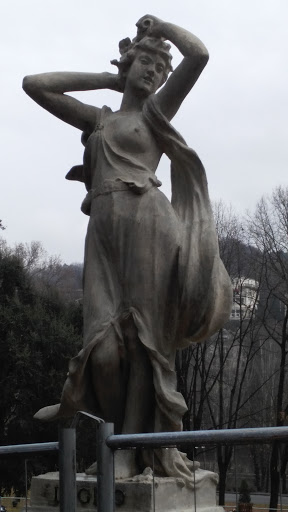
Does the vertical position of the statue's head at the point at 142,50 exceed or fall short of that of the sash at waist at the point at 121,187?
it exceeds it

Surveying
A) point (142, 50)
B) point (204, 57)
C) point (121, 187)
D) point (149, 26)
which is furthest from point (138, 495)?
point (149, 26)

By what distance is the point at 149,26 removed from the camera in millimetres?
7227

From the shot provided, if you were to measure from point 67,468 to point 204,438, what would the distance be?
0.67 meters

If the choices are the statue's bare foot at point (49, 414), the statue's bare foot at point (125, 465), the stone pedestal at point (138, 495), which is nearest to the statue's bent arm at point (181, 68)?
the statue's bare foot at point (49, 414)

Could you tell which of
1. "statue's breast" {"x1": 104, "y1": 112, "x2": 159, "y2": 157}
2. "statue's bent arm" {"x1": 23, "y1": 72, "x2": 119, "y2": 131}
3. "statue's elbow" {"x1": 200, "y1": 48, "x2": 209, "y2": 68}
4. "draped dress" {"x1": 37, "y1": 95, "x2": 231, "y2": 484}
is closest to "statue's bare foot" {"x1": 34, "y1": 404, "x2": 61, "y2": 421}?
"draped dress" {"x1": 37, "y1": 95, "x2": 231, "y2": 484}

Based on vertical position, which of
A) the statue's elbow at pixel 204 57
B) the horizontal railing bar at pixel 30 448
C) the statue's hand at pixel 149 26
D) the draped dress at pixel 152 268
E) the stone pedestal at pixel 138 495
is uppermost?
the statue's hand at pixel 149 26

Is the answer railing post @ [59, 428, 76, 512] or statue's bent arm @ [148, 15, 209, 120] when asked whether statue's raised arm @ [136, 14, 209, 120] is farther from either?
railing post @ [59, 428, 76, 512]

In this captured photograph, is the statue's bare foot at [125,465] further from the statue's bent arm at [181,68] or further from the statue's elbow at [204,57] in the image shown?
the statue's elbow at [204,57]

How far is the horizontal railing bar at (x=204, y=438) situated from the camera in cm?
381

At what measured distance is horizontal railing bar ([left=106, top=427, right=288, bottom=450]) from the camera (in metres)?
3.81

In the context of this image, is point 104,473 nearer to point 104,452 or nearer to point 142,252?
point 104,452

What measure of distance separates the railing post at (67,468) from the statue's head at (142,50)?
383cm

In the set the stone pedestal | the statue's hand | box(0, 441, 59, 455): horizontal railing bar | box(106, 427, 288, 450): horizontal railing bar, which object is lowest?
the stone pedestal

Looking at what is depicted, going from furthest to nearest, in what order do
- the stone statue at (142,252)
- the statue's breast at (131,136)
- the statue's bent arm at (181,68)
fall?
the statue's breast at (131,136) → the statue's bent arm at (181,68) → the stone statue at (142,252)
